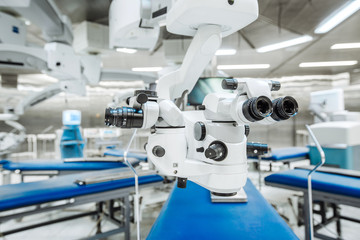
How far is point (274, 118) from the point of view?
1.94 feet

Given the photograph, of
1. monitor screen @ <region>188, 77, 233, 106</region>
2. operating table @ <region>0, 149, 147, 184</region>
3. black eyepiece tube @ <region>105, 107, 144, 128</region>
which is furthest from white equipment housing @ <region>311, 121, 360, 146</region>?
black eyepiece tube @ <region>105, 107, 144, 128</region>

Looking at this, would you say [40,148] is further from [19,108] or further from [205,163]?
[205,163]

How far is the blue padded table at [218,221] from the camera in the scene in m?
0.73

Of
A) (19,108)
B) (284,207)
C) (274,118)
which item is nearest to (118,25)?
(274,118)

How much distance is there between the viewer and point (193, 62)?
31.1 inches

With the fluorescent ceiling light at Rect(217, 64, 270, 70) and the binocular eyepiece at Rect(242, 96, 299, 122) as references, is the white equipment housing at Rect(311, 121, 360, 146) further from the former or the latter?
the fluorescent ceiling light at Rect(217, 64, 270, 70)

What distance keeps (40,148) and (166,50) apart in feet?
17.7

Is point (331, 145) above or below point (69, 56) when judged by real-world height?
below

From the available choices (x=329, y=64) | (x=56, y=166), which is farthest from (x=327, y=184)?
(x=329, y=64)

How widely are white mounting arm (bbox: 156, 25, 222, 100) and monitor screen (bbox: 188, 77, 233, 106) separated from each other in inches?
29.8

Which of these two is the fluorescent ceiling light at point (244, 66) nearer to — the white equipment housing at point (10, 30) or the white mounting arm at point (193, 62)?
the white equipment housing at point (10, 30)

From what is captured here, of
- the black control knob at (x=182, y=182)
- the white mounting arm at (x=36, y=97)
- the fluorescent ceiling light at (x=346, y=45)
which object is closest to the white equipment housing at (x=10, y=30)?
the white mounting arm at (x=36, y=97)

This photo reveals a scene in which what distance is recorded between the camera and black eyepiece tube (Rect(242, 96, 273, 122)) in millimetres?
549

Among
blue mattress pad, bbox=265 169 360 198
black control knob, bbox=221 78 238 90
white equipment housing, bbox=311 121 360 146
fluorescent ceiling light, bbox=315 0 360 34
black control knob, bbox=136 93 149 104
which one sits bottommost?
blue mattress pad, bbox=265 169 360 198
